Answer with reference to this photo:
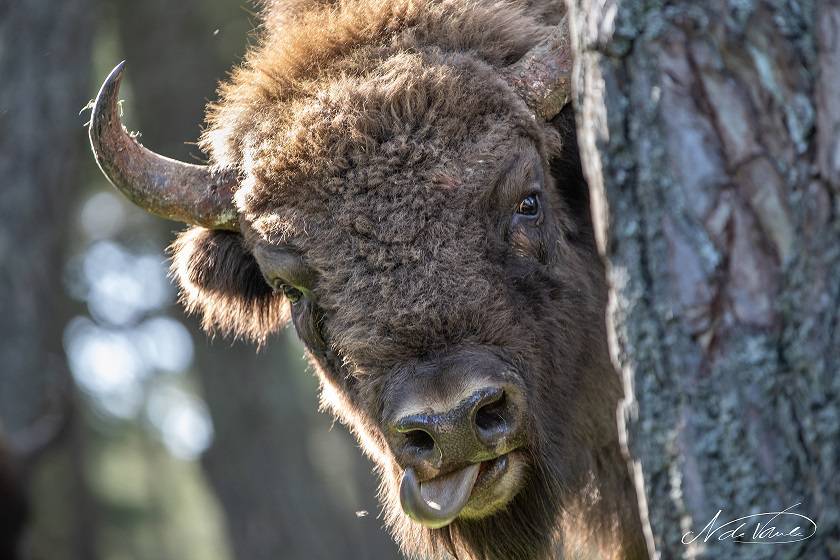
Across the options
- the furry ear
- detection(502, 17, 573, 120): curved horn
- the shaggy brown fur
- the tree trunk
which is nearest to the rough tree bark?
Answer: the shaggy brown fur

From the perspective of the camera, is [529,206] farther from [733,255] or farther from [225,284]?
[733,255]

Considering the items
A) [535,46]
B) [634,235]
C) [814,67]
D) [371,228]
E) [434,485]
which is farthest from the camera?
[535,46]

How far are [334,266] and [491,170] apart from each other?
0.72 meters

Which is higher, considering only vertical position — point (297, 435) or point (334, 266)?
point (334, 266)

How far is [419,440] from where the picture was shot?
360 cm

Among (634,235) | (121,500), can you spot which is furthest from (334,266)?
(121,500)

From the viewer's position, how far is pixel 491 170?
407 cm

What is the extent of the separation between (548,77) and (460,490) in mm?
1769

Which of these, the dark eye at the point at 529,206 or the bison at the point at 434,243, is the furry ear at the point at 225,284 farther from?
the dark eye at the point at 529,206

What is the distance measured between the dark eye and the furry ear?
1510 millimetres

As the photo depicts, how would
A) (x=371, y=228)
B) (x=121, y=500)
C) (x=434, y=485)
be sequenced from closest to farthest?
1. (x=434, y=485)
2. (x=371, y=228)
3. (x=121, y=500)

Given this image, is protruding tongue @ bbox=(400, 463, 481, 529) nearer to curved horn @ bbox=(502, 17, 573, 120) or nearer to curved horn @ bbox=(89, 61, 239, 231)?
curved horn @ bbox=(502, 17, 573, 120)

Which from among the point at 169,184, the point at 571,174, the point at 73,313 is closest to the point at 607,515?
the point at 571,174

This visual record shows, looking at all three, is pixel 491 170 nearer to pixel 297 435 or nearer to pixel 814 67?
pixel 814 67
